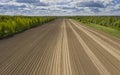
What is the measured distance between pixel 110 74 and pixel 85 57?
10.4ft

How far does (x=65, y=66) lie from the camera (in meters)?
8.70

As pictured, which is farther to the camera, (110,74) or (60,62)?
(60,62)

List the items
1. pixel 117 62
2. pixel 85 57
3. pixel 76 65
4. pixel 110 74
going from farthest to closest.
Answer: pixel 85 57 → pixel 117 62 → pixel 76 65 → pixel 110 74

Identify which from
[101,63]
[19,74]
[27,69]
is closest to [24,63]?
[27,69]

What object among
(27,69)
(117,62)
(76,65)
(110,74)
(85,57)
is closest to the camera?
(110,74)

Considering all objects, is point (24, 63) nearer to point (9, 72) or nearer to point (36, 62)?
point (36, 62)

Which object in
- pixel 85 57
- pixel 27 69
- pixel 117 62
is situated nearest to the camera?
pixel 27 69

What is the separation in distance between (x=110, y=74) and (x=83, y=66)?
1.45 m

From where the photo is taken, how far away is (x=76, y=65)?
8969 millimetres

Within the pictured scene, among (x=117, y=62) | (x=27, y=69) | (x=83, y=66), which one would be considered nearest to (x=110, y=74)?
(x=83, y=66)

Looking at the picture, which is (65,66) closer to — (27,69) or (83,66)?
(83,66)

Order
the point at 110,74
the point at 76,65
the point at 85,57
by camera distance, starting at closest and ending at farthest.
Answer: the point at 110,74
the point at 76,65
the point at 85,57

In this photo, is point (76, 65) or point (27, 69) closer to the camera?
point (27, 69)

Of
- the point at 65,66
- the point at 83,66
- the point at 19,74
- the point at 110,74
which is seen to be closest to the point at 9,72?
the point at 19,74
